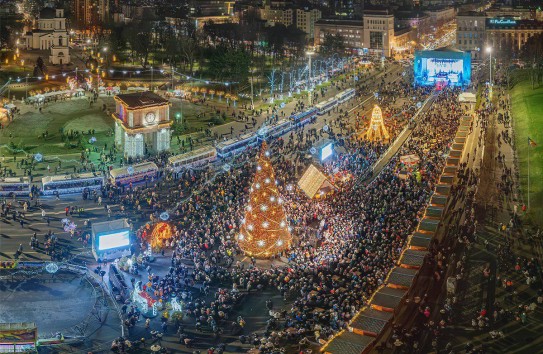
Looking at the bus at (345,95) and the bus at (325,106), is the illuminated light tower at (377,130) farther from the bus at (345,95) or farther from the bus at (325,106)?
the bus at (345,95)

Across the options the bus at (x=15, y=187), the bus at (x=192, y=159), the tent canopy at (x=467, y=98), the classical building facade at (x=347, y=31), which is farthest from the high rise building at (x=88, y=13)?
the bus at (x=15, y=187)

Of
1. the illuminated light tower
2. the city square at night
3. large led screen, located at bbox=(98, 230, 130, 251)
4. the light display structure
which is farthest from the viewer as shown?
the illuminated light tower

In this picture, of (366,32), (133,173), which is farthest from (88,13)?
(133,173)

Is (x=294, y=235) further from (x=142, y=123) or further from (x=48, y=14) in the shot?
(x=48, y=14)

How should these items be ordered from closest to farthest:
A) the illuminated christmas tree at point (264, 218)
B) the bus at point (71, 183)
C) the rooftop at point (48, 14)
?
1. the illuminated christmas tree at point (264, 218)
2. the bus at point (71, 183)
3. the rooftop at point (48, 14)

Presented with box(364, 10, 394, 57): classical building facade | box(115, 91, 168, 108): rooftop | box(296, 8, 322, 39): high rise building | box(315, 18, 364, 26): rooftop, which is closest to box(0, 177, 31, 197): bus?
box(115, 91, 168, 108): rooftop

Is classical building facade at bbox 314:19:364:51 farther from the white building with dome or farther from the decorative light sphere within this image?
the decorative light sphere

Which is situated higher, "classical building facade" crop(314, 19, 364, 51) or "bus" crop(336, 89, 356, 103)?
"classical building facade" crop(314, 19, 364, 51)
